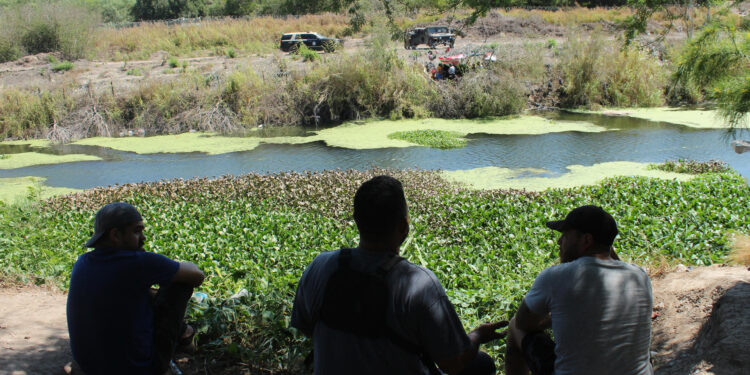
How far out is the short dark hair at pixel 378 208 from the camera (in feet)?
6.68

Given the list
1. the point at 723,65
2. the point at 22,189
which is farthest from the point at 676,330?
the point at 22,189

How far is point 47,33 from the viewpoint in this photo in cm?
3130

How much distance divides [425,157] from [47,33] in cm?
2703

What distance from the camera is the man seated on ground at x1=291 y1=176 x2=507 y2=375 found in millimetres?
1933

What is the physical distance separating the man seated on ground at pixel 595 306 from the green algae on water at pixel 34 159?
16.2 m

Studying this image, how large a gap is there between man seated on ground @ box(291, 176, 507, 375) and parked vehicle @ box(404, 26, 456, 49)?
2738 cm

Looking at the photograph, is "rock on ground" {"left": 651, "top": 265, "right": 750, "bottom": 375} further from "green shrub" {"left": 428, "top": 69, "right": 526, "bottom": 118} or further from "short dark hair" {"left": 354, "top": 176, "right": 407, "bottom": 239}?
"green shrub" {"left": 428, "top": 69, "right": 526, "bottom": 118}

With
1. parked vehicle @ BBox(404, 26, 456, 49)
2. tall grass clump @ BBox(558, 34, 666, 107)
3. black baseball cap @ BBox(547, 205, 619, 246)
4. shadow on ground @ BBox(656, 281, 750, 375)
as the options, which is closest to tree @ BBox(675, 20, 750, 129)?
shadow on ground @ BBox(656, 281, 750, 375)

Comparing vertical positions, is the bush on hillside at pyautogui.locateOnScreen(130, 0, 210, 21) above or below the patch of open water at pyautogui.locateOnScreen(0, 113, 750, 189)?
above

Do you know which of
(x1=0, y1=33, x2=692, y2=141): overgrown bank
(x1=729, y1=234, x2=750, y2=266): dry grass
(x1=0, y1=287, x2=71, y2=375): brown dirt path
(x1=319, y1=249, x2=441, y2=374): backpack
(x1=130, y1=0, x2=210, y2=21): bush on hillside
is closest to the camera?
(x1=319, y1=249, x2=441, y2=374): backpack

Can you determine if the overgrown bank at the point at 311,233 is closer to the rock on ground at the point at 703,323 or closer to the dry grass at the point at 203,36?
the rock on ground at the point at 703,323

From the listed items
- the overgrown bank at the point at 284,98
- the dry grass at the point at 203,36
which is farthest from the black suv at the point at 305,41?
the overgrown bank at the point at 284,98

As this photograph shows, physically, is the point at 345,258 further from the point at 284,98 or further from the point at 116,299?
the point at 284,98

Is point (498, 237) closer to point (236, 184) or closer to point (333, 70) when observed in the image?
point (236, 184)
